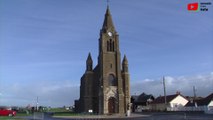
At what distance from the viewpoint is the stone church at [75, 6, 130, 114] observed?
68375mm

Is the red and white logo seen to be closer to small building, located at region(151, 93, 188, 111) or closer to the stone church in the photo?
the stone church

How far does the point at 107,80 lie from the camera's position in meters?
69.8

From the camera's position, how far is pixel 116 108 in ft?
225

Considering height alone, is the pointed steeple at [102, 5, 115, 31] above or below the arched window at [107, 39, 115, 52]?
above

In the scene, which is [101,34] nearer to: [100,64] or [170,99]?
[100,64]

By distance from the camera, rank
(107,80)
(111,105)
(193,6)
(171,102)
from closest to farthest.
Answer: (193,6) < (111,105) < (107,80) < (171,102)

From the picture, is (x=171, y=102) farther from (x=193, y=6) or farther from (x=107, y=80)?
(x=193, y=6)

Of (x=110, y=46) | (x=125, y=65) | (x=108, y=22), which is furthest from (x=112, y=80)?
(x=108, y=22)

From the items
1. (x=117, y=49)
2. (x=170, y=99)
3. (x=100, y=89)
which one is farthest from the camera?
(x=170, y=99)

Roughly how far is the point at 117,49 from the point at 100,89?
11.9m

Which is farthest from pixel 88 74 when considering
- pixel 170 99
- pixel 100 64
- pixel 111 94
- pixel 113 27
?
pixel 170 99

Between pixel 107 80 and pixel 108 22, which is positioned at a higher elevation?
pixel 108 22

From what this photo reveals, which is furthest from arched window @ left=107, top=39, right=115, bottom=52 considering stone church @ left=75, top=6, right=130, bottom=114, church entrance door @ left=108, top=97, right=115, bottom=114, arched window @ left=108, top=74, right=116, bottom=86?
church entrance door @ left=108, top=97, right=115, bottom=114

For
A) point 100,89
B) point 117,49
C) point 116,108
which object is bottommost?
point 116,108
